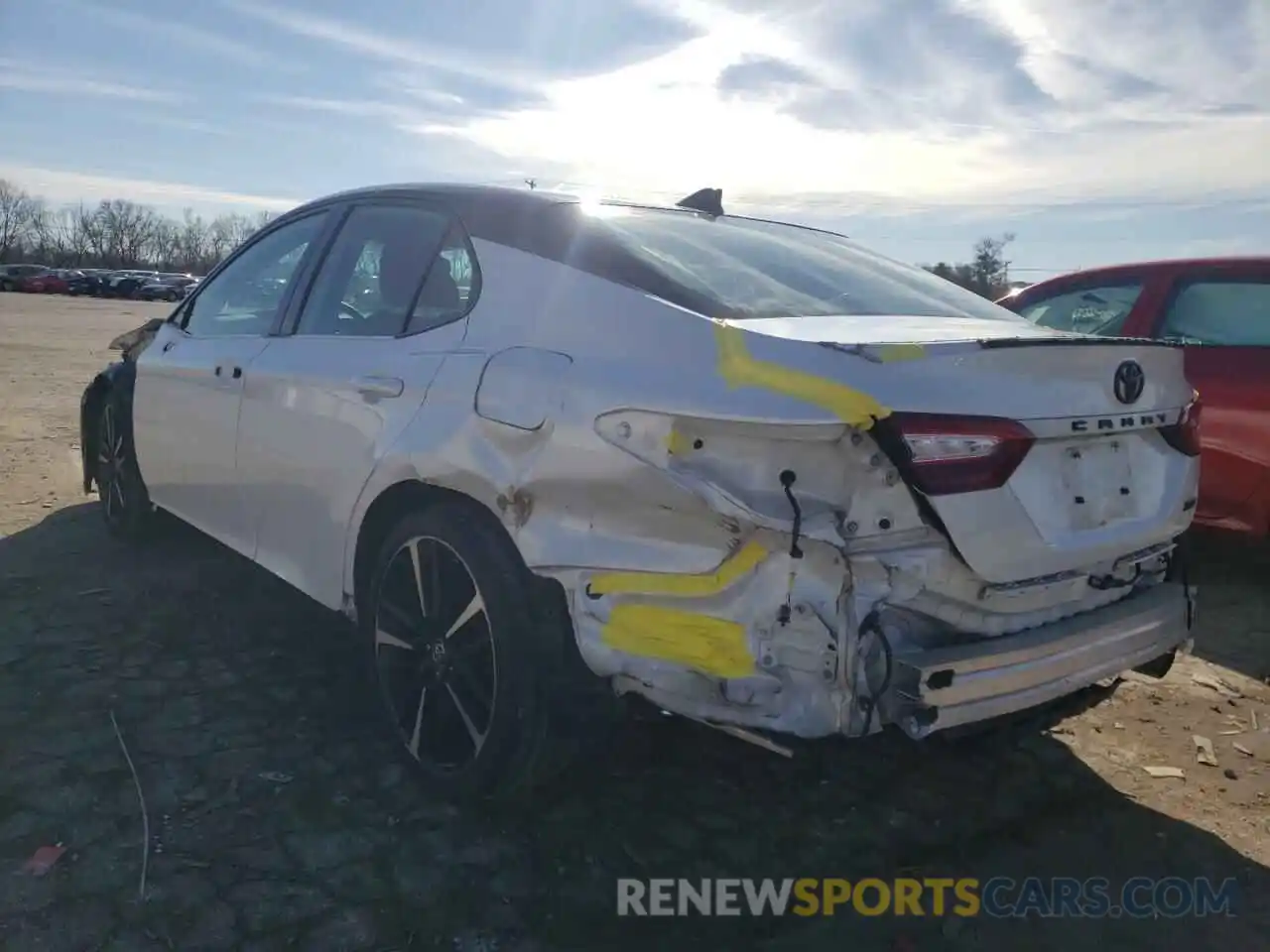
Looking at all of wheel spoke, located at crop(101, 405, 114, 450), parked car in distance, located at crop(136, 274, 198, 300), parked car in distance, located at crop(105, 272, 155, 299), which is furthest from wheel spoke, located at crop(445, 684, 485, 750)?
parked car in distance, located at crop(105, 272, 155, 299)

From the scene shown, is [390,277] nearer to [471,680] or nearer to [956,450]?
[471,680]

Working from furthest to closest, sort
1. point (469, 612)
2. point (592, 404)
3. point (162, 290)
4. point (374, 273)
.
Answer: point (162, 290) → point (374, 273) → point (469, 612) → point (592, 404)

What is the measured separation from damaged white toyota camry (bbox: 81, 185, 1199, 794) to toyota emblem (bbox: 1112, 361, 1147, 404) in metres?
0.01

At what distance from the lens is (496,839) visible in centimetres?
286

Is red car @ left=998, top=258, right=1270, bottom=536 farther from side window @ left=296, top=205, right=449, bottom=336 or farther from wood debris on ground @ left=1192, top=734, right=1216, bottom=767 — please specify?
side window @ left=296, top=205, right=449, bottom=336

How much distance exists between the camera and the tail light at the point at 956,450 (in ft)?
7.28

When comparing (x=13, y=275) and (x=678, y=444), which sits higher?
(x=13, y=275)

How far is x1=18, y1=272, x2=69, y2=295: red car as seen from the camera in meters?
57.9

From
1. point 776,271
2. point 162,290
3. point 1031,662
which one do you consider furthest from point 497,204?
point 162,290

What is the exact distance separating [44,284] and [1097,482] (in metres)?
65.6

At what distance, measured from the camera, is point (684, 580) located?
7.75 ft

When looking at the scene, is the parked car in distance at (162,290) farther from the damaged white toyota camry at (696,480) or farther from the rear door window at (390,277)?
the damaged white toyota camry at (696,480)

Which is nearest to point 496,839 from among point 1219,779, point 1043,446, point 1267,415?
point 1043,446

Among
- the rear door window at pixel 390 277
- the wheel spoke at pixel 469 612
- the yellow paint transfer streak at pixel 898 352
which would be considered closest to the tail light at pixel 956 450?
the yellow paint transfer streak at pixel 898 352
